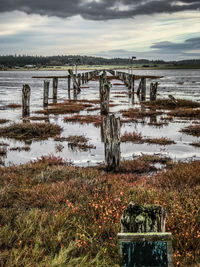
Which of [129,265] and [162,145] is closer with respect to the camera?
[129,265]

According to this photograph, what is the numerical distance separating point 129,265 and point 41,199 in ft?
13.8

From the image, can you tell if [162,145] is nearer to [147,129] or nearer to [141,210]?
[147,129]

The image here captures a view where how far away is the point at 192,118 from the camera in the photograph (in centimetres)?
1906

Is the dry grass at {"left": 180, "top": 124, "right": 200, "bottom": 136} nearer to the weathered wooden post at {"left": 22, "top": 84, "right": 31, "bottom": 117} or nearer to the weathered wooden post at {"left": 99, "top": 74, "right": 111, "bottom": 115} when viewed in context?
the weathered wooden post at {"left": 99, "top": 74, "right": 111, "bottom": 115}

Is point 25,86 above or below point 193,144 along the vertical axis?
above

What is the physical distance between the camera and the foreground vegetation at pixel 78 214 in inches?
136

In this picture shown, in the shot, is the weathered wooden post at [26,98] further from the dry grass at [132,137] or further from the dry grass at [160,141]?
the dry grass at [160,141]

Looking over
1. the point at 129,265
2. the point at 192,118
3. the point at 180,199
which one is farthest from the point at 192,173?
the point at 192,118

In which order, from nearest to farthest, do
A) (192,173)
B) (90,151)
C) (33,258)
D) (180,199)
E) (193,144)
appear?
(33,258), (180,199), (192,173), (90,151), (193,144)

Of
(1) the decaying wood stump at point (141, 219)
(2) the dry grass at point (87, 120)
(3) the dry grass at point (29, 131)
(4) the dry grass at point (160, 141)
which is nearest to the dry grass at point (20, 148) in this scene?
(3) the dry grass at point (29, 131)

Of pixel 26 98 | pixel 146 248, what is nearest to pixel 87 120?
pixel 26 98

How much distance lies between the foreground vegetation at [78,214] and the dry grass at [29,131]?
5.37m

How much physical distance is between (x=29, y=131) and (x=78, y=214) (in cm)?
997

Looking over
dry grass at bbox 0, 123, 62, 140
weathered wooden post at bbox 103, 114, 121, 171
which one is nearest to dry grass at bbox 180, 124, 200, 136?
dry grass at bbox 0, 123, 62, 140
